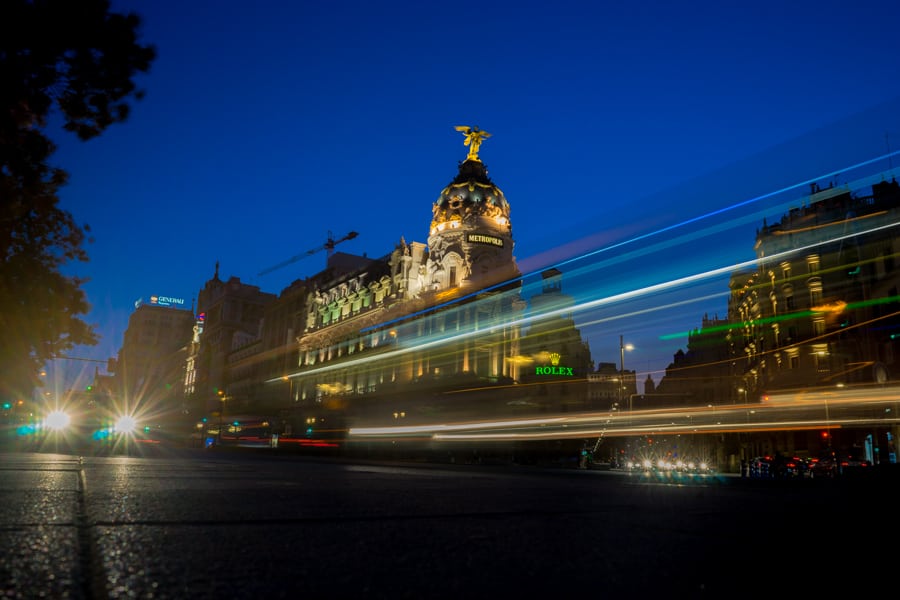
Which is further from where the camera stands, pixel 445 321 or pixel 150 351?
pixel 150 351

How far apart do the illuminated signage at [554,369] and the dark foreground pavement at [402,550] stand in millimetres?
Answer: 55487

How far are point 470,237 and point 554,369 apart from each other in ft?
48.6

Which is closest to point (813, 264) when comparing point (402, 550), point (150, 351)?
point (402, 550)

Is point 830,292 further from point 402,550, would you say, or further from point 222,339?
point 222,339

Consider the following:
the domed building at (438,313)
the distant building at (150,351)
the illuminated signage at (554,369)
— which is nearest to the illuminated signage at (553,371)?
the illuminated signage at (554,369)

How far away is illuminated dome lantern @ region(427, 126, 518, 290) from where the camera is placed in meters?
60.2

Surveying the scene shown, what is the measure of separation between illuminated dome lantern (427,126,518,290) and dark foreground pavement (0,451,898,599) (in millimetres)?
55337

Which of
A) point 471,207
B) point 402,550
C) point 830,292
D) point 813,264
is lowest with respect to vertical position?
point 402,550

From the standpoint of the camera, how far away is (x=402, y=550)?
2402 millimetres

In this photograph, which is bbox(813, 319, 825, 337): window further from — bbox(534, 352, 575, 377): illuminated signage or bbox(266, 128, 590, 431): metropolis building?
bbox(534, 352, 575, 377): illuminated signage

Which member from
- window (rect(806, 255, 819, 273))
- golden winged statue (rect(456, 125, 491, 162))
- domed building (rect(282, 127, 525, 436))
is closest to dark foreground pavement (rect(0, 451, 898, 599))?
domed building (rect(282, 127, 525, 436))

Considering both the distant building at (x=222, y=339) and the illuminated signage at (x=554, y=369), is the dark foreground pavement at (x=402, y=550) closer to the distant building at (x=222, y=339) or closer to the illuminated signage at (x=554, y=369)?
the illuminated signage at (x=554, y=369)

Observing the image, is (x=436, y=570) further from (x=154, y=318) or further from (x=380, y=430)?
(x=154, y=318)

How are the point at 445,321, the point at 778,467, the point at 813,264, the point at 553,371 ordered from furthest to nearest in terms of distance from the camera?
the point at 553,371, the point at 445,321, the point at 813,264, the point at 778,467
